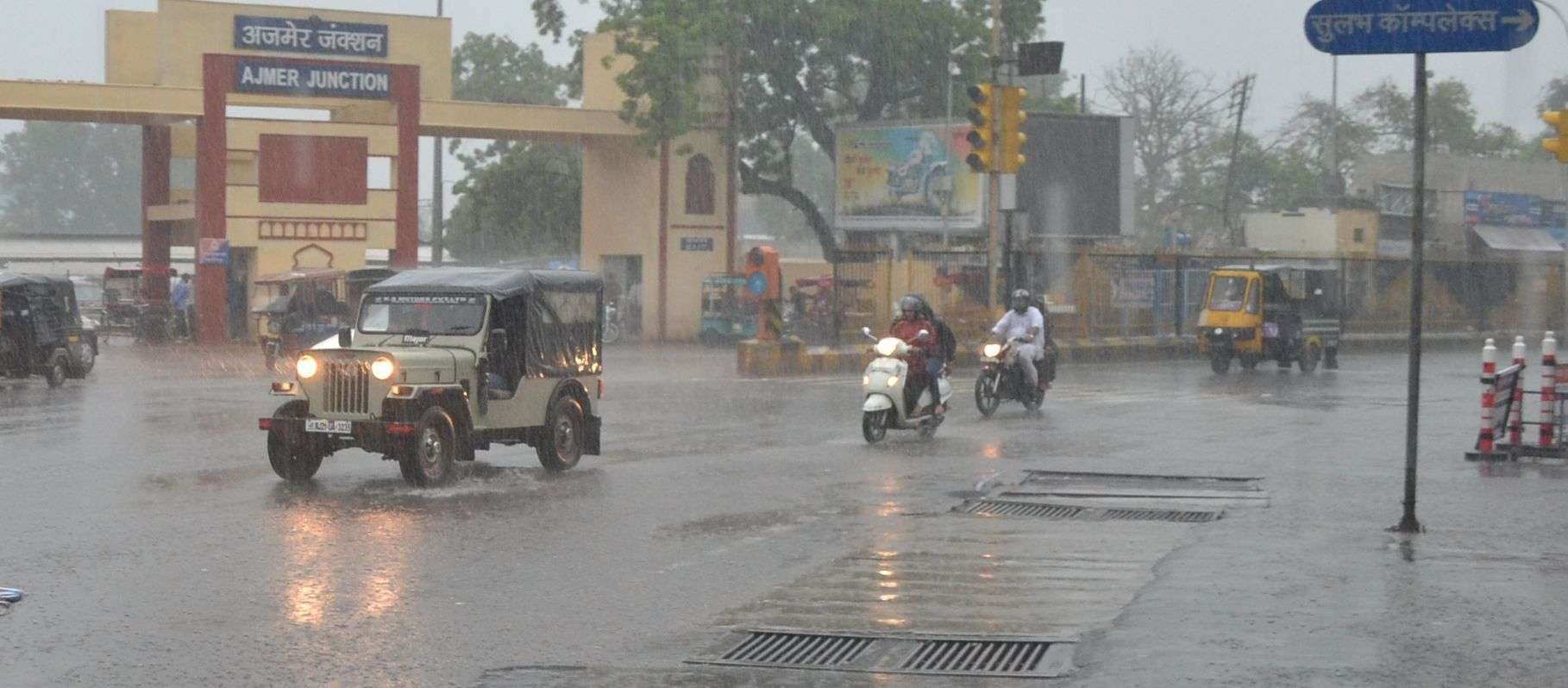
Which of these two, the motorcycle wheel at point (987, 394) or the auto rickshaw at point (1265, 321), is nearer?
the motorcycle wheel at point (987, 394)

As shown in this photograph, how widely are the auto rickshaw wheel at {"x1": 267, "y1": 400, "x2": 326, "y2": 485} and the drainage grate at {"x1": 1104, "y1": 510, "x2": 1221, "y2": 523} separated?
625cm

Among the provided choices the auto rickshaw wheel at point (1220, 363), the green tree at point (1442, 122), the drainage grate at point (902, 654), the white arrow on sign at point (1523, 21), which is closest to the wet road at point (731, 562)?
the drainage grate at point (902, 654)

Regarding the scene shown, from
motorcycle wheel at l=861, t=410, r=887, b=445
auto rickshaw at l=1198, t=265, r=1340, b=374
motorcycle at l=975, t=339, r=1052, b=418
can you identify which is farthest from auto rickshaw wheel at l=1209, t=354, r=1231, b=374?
motorcycle wheel at l=861, t=410, r=887, b=445

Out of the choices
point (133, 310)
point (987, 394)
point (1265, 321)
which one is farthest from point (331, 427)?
point (133, 310)

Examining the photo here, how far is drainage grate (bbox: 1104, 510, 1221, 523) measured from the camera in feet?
42.4

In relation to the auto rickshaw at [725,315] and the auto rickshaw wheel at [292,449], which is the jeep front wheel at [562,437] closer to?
the auto rickshaw wheel at [292,449]

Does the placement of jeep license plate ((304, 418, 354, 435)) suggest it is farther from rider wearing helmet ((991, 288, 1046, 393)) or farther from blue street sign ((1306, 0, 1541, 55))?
rider wearing helmet ((991, 288, 1046, 393))

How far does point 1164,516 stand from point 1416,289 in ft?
8.03

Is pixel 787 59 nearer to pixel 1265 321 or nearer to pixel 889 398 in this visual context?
pixel 1265 321

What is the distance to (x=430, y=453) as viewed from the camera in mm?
14695

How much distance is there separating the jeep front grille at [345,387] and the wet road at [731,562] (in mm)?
648

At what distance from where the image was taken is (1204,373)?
3462 centimetres

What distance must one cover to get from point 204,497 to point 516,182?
43.2 meters

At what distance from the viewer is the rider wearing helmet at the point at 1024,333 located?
23.3 metres
